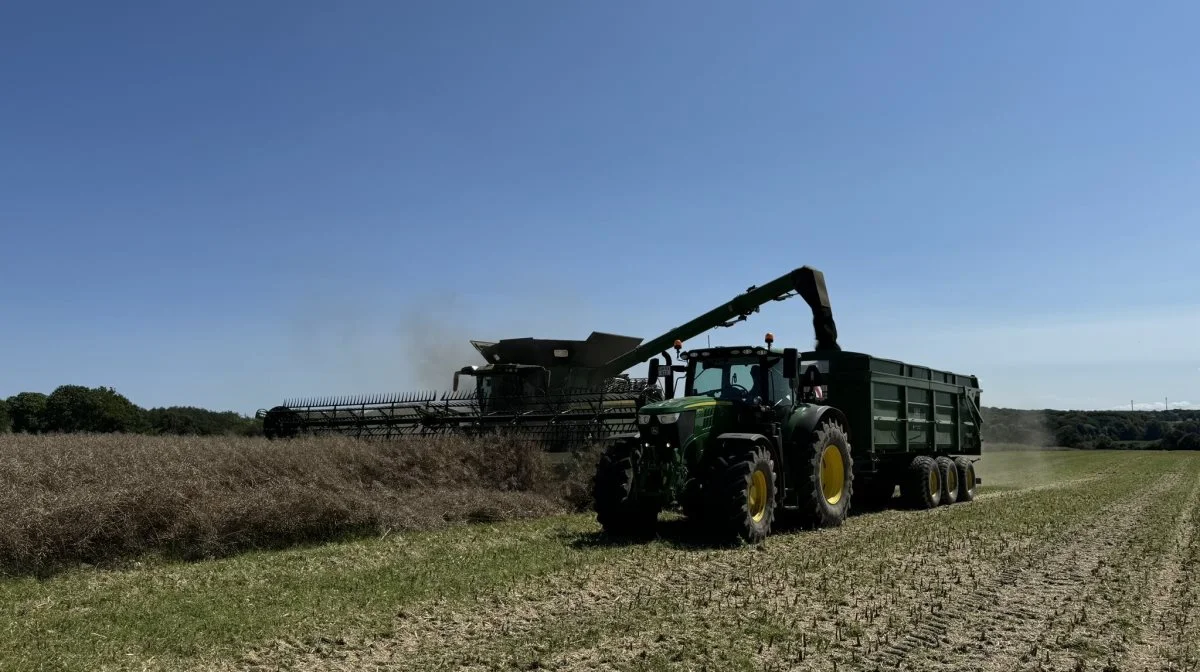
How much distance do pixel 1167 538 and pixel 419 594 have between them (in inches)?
335

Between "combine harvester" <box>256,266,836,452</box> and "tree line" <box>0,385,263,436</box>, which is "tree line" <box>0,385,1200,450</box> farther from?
"combine harvester" <box>256,266,836,452</box>

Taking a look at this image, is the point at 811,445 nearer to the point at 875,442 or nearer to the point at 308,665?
the point at 875,442

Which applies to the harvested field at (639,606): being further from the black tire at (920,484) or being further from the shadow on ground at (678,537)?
the black tire at (920,484)

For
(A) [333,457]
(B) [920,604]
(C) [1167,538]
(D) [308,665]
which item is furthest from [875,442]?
(D) [308,665]

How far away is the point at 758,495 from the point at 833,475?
7.38ft

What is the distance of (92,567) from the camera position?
8094 millimetres

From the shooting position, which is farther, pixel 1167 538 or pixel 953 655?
pixel 1167 538

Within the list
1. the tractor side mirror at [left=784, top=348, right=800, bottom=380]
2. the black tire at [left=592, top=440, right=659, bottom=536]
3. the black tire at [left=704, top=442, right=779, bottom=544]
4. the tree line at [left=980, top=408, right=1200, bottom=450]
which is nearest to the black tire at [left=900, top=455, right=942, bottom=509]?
the tractor side mirror at [left=784, top=348, right=800, bottom=380]

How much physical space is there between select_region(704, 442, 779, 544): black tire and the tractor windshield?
1101 mm

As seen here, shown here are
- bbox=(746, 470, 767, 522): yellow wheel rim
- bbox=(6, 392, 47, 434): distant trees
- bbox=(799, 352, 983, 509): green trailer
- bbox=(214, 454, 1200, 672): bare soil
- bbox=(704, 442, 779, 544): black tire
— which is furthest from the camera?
bbox=(6, 392, 47, 434): distant trees

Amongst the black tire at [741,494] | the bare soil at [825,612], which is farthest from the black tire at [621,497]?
the black tire at [741,494]

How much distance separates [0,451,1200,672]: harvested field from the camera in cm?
513

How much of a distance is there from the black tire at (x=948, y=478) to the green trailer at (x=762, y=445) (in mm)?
822

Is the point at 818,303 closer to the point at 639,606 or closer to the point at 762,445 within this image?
the point at 762,445
